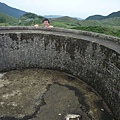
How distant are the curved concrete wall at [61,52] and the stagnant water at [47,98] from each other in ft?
2.50

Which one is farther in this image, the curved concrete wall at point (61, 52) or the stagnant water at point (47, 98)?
the curved concrete wall at point (61, 52)

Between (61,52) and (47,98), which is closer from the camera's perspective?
(47,98)

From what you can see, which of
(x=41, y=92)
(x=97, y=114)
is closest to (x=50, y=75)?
(x=41, y=92)

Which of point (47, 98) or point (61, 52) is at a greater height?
point (61, 52)

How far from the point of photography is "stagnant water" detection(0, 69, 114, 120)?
9.12 m

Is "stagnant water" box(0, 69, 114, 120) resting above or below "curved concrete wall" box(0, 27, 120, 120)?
below

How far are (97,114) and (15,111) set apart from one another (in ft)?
14.5

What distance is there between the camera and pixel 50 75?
13.3m

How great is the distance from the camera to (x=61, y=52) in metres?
13.5

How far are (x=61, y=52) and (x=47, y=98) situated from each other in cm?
431

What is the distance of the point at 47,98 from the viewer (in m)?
10.5

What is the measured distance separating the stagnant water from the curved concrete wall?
76cm

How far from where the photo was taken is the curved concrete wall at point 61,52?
447 inches

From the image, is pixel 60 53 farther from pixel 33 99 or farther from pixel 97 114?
pixel 97 114
